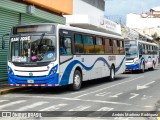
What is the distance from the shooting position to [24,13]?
21453mm

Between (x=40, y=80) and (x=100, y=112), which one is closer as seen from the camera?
(x=100, y=112)

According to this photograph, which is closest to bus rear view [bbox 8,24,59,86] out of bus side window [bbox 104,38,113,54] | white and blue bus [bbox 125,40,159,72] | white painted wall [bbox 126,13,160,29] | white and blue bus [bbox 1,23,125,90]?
white and blue bus [bbox 1,23,125,90]

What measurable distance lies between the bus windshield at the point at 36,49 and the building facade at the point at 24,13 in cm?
394

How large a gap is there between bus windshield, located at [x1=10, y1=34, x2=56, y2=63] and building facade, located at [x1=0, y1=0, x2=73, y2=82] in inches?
155

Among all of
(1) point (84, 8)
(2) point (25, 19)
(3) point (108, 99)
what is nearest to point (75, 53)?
(3) point (108, 99)

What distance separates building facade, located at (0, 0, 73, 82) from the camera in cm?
1958

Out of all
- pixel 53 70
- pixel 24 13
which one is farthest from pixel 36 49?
pixel 24 13

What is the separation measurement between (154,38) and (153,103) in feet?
191

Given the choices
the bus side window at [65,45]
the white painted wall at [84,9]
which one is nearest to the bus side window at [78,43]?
the bus side window at [65,45]

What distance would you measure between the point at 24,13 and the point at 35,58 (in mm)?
6839

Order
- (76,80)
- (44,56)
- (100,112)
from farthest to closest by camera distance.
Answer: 1. (76,80)
2. (44,56)
3. (100,112)

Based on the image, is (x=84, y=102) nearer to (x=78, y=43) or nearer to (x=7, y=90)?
(x=7, y=90)

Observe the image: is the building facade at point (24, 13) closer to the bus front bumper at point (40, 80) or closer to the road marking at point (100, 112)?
the bus front bumper at point (40, 80)

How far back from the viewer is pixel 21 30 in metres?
15.7
